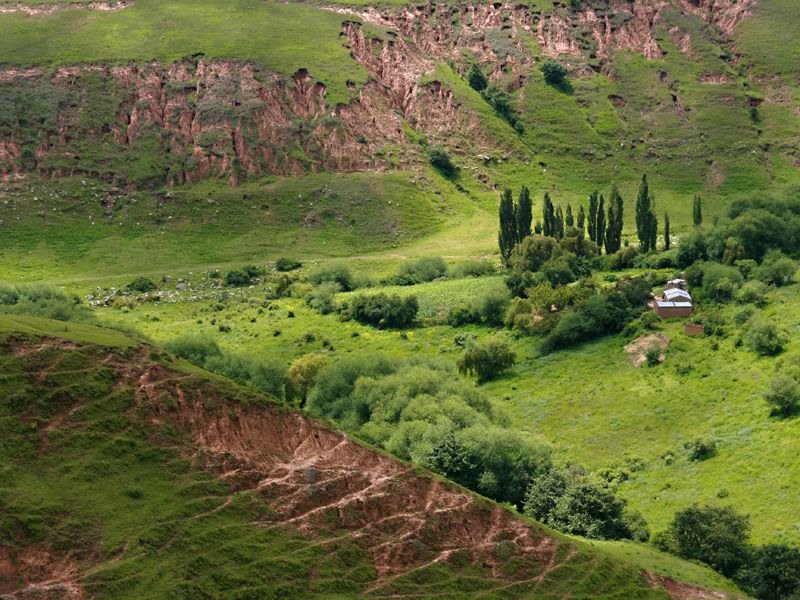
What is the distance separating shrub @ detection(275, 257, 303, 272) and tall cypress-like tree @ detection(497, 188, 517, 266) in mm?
24555

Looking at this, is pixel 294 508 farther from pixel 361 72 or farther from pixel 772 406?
pixel 361 72

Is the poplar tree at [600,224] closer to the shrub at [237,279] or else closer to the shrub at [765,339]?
the shrub at [765,339]

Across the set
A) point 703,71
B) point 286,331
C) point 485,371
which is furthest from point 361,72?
point 485,371

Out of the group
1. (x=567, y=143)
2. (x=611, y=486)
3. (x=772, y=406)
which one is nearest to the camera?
(x=611, y=486)

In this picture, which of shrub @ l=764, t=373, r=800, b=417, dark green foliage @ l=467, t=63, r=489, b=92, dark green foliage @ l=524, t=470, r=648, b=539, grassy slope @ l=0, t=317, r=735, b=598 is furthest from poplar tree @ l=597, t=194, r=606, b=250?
grassy slope @ l=0, t=317, r=735, b=598

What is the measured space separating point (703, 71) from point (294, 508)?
537 ft

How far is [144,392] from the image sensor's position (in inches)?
2084

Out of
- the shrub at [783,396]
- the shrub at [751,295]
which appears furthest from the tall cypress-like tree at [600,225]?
the shrub at [783,396]

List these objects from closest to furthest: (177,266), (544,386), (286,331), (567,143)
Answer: (544,386) → (286,331) → (177,266) → (567,143)

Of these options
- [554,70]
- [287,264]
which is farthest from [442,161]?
[287,264]

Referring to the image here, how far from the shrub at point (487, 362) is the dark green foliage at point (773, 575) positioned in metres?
44.4

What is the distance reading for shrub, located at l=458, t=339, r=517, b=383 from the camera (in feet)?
351

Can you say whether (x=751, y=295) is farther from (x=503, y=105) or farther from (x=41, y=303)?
(x=503, y=105)

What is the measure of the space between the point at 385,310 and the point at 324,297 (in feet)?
32.3
